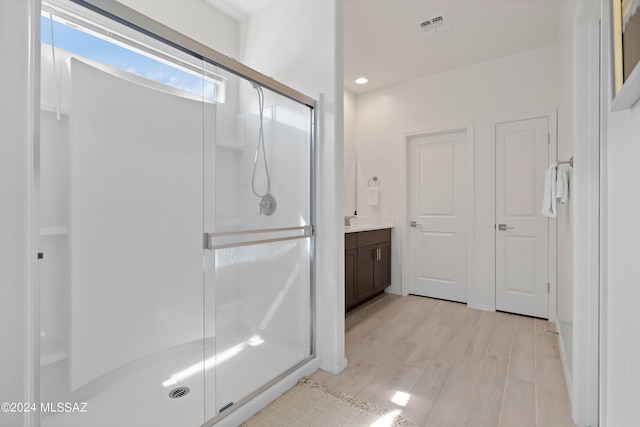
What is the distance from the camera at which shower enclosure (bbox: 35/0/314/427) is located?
1.50 meters

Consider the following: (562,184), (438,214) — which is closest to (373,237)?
(438,214)

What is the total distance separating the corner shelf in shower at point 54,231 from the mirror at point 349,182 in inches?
115

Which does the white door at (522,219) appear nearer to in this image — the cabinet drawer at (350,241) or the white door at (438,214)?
the white door at (438,214)

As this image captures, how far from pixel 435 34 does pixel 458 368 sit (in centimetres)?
275

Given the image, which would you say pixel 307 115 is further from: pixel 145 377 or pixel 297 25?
pixel 145 377

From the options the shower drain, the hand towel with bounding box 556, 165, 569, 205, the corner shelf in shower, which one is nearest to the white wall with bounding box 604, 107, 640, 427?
the hand towel with bounding box 556, 165, 569, 205

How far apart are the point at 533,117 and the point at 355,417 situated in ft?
10.2

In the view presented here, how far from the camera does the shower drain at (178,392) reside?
1607 mm

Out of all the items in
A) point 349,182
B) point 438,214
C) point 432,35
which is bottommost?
point 438,214

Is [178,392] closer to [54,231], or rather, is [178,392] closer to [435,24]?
[54,231]

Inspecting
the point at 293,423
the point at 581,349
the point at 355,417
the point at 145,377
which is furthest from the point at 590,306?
the point at 145,377

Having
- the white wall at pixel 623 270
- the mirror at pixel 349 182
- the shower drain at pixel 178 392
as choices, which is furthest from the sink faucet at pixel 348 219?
the white wall at pixel 623 270

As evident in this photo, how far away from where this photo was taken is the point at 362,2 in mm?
2389

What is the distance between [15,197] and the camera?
85cm
